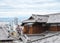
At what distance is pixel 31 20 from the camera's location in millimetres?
16719

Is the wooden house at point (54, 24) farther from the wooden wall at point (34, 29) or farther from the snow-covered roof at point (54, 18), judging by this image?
the wooden wall at point (34, 29)

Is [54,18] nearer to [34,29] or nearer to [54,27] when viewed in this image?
[54,27]

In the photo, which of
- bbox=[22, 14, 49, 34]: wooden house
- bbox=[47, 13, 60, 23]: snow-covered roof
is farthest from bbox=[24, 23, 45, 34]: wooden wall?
bbox=[47, 13, 60, 23]: snow-covered roof

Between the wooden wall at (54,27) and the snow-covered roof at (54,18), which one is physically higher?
the snow-covered roof at (54,18)

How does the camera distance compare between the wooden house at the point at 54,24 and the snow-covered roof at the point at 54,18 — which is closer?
the wooden house at the point at 54,24

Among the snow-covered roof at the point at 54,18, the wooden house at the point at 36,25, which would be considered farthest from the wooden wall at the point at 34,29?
the snow-covered roof at the point at 54,18

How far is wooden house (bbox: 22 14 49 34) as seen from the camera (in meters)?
15.8

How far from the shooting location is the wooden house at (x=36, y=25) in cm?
1575

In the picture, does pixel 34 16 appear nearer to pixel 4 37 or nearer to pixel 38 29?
pixel 38 29

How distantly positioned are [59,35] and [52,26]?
5.10 meters

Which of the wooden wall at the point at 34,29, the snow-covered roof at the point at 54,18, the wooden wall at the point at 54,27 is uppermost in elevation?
Result: the snow-covered roof at the point at 54,18

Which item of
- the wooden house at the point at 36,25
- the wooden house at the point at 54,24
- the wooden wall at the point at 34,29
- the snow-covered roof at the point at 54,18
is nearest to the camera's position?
the wooden house at the point at 54,24

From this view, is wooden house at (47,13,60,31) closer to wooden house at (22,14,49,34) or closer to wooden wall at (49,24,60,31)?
wooden wall at (49,24,60,31)

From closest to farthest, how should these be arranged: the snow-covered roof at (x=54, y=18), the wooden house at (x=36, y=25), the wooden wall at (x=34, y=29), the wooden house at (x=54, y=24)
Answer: the wooden house at (x=54, y=24)
the snow-covered roof at (x=54, y=18)
the wooden house at (x=36, y=25)
the wooden wall at (x=34, y=29)
